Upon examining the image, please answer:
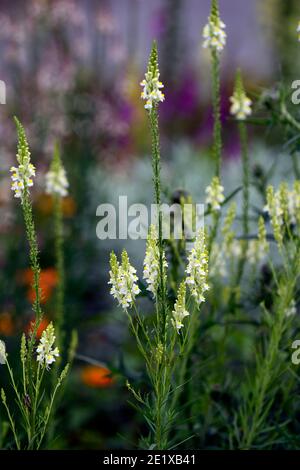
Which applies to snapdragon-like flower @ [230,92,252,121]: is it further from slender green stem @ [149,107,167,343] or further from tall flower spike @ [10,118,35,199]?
tall flower spike @ [10,118,35,199]

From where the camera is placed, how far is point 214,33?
1.61m

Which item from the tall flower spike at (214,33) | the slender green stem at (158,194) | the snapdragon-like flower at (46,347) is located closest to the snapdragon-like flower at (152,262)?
the slender green stem at (158,194)

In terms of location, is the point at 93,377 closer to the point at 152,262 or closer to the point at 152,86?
the point at 152,262

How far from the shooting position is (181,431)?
68.6 inches

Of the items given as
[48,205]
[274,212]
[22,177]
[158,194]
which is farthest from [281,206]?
[48,205]

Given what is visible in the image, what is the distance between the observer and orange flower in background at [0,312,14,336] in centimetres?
271

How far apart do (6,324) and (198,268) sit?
65.4 inches

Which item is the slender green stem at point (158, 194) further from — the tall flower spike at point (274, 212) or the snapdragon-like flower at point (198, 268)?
the tall flower spike at point (274, 212)

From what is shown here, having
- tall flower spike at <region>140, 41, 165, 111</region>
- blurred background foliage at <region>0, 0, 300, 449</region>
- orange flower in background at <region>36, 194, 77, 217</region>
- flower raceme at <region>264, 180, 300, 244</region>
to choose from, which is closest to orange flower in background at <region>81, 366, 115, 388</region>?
blurred background foliage at <region>0, 0, 300, 449</region>

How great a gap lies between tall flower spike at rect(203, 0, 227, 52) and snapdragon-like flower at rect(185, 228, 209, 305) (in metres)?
0.56

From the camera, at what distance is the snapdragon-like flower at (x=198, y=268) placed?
127cm
